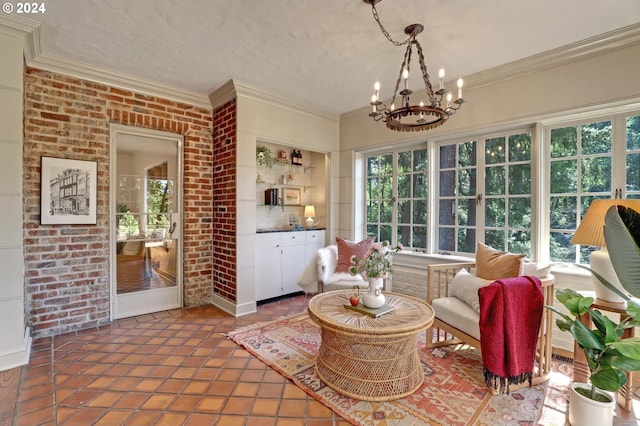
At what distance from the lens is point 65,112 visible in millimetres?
3031

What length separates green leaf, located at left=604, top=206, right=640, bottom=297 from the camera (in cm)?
125

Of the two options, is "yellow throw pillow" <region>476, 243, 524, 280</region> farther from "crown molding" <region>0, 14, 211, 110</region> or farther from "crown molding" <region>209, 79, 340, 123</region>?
"crown molding" <region>0, 14, 211, 110</region>

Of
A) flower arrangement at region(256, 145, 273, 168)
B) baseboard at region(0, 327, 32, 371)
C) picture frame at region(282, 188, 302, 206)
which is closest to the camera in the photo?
baseboard at region(0, 327, 32, 371)

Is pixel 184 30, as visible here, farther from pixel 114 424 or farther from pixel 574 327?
pixel 574 327

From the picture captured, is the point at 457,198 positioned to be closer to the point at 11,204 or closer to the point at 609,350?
the point at 609,350

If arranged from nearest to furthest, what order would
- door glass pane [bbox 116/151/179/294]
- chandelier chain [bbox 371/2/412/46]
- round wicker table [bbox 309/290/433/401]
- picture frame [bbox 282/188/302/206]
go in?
round wicker table [bbox 309/290/433/401]
chandelier chain [bbox 371/2/412/46]
door glass pane [bbox 116/151/179/294]
picture frame [bbox 282/188/302/206]

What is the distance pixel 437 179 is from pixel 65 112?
13.5ft

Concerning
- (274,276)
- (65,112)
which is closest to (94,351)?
(274,276)

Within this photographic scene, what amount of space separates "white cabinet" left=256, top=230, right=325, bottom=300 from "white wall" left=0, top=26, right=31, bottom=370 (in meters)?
2.22

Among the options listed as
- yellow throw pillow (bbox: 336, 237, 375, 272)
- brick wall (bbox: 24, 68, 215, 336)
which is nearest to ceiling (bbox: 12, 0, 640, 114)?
brick wall (bbox: 24, 68, 215, 336)

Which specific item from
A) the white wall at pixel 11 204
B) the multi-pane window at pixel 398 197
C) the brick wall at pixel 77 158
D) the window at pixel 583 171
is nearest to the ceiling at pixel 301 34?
the brick wall at pixel 77 158

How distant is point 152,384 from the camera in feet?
7.20

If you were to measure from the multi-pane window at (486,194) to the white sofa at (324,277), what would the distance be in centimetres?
121

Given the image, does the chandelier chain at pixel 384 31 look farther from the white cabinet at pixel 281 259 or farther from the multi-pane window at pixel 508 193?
the white cabinet at pixel 281 259
